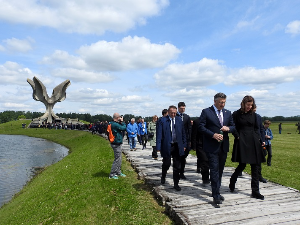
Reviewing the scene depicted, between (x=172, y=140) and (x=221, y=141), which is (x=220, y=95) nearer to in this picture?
(x=221, y=141)

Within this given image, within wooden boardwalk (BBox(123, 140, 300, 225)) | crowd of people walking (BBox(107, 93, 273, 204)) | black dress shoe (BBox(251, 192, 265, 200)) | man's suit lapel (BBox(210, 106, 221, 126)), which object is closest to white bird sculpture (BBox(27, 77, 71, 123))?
crowd of people walking (BBox(107, 93, 273, 204))

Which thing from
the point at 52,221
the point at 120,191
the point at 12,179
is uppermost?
the point at 120,191

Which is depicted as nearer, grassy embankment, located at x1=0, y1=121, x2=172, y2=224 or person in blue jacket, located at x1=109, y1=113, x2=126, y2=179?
grassy embankment, located at x1=0, y1=121, x2=172, y2=224

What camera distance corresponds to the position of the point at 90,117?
129875 mm

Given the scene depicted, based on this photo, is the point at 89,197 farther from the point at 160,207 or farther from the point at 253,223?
the point at 253,223

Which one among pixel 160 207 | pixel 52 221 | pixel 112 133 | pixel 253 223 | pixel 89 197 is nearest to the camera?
pixel 253 223

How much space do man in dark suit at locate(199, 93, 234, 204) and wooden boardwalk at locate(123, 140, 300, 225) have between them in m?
0.42

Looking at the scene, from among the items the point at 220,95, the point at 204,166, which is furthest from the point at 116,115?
the point at 220,95

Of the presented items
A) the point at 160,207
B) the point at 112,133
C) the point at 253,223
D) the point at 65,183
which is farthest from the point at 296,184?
the point at 65,183

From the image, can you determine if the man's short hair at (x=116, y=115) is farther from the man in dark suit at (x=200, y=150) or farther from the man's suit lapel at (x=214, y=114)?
the man's suit lapel at (x=214, y=114)

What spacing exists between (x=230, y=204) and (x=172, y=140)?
Answer: 200 cm

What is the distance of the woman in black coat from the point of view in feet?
18.0

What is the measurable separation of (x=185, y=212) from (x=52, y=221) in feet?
11.0

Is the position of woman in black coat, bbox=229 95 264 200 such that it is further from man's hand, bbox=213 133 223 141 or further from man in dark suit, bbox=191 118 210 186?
man in dark suit, bbox=191 118 210 186
